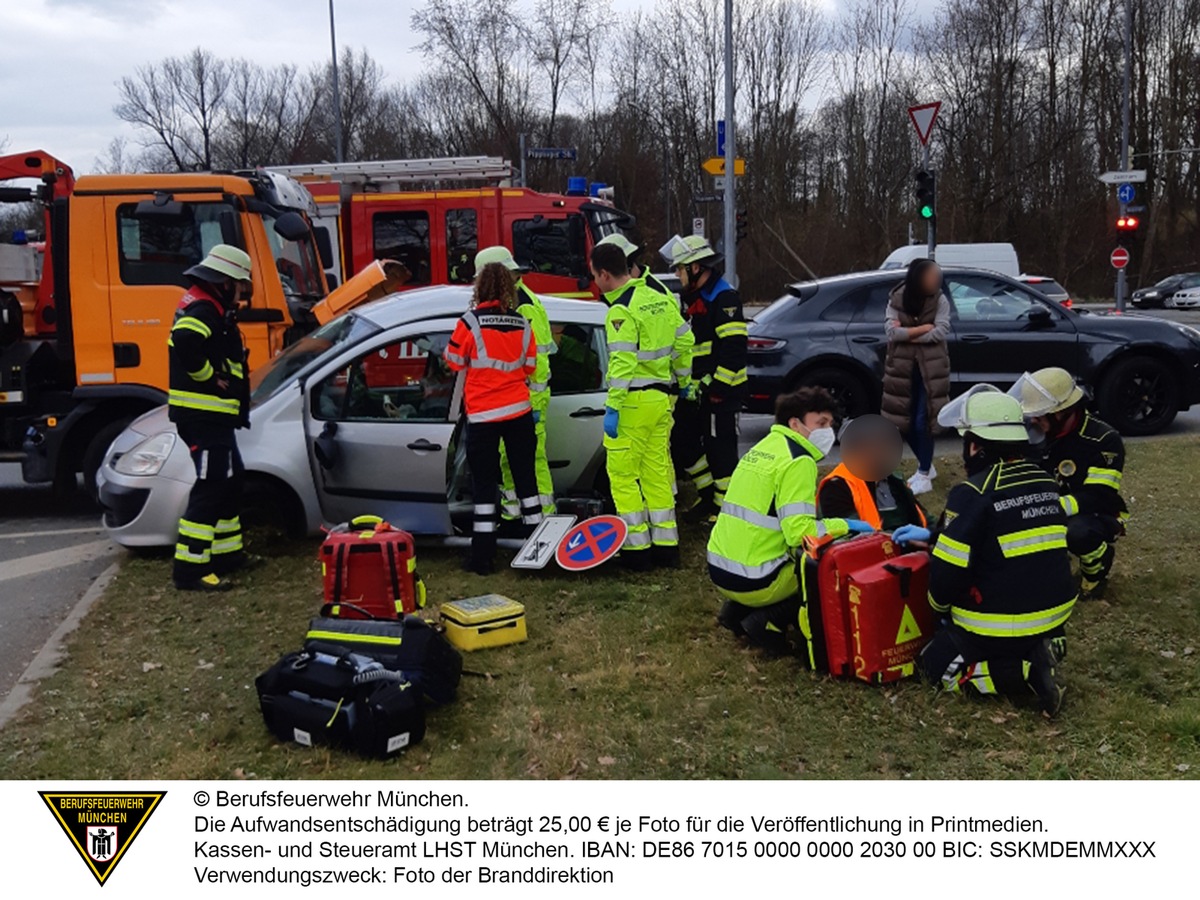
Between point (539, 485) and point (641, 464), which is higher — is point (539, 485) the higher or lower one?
the lower one

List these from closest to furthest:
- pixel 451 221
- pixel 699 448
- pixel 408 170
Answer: pixel 699 448 → pixel 451 221 → pixel 408 170

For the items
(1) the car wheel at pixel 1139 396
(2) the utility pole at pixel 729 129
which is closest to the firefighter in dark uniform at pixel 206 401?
(1) the car wheel at pixel 1139 396

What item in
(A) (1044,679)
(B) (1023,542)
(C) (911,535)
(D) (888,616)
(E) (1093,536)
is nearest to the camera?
(B) (1023,542)

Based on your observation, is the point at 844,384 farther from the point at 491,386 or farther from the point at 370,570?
the point at 370,570

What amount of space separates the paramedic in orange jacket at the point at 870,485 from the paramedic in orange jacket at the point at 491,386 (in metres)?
2.03

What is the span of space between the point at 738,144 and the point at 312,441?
131 feet

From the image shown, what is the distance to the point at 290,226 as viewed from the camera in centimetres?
863

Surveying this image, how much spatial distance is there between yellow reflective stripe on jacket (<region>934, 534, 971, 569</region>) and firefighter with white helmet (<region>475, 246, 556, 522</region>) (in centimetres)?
310

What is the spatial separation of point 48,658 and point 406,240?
9.62 meters

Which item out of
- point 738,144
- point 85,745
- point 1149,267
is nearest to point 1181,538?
point 85,745

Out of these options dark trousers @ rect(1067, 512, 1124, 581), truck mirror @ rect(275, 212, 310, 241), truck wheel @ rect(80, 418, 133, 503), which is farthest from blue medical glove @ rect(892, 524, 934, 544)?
truck wheel @ rect(80, 418, 133, 503)

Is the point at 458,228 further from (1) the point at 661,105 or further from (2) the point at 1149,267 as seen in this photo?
(2) the point at 1149,267

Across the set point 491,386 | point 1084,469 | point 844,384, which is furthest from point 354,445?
point 844,384

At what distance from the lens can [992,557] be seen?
170 inches
